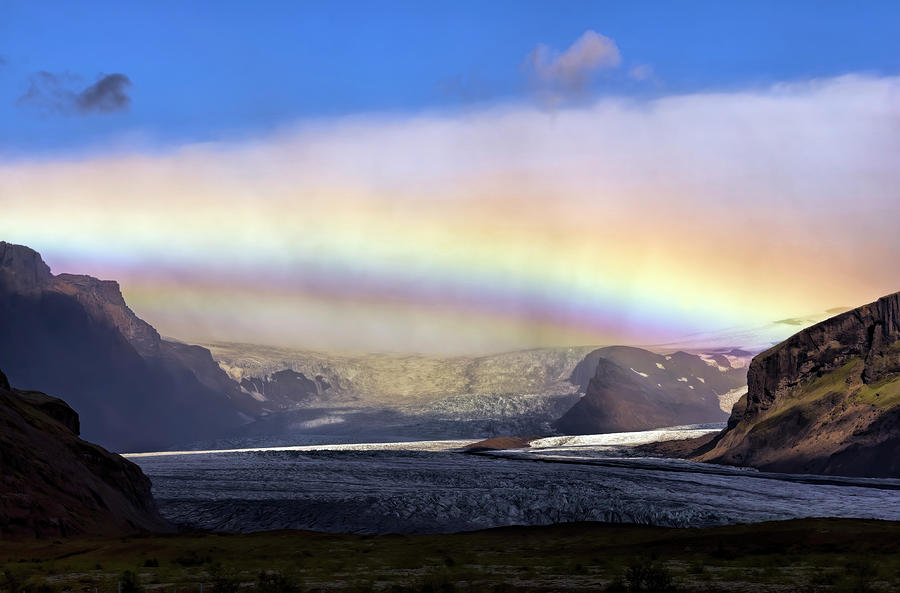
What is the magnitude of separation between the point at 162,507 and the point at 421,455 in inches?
2961

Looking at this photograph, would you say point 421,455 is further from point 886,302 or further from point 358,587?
point 358,587

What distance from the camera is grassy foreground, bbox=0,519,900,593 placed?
2916cm

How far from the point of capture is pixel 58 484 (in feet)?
167

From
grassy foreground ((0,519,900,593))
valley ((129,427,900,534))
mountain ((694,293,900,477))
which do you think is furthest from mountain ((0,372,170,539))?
mountain ((694,293,900,477))

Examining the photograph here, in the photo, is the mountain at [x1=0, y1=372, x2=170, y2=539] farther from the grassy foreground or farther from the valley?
the valley

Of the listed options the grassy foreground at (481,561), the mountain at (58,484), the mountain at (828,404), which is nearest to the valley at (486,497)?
the mountain at (58,484)

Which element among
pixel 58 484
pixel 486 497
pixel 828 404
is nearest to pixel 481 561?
pixel 58 484

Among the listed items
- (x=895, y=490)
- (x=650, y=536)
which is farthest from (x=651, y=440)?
(x=650, y=536)

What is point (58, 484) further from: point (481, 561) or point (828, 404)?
point (828, 404)

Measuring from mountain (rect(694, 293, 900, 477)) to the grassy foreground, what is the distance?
5942 cm

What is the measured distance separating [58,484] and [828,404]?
95416mm

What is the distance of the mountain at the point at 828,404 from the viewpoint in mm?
103562

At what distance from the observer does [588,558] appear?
131 ft

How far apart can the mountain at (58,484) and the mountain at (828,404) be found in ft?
256
